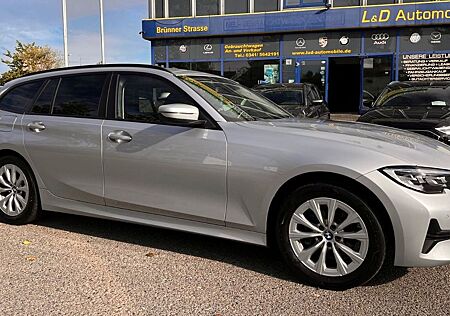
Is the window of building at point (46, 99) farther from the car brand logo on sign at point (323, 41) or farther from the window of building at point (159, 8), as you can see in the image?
the window of building at point (159, 8)

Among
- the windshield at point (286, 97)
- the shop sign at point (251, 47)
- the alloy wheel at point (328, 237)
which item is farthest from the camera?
the shop sign at point (251, 47)

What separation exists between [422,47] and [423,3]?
164cm

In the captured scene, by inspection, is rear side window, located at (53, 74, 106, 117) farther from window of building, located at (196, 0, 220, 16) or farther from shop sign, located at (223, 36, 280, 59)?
window of building, located at (196, 0, 220, 16)

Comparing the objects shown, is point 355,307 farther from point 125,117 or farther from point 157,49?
point 157,49

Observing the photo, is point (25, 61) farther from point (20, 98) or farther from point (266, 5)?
point (20, 98)

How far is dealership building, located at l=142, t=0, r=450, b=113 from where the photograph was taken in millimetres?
18312

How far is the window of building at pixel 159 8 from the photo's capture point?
21.5m

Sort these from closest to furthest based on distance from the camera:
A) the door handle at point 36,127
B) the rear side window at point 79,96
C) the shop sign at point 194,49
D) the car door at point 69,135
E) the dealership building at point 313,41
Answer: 1. the car door at point 69,135
2. the rear side window at point 79,96
3. the door handle at point 36,127
4. the dealership building at point 313,41
5. the shop sign at point 194,49

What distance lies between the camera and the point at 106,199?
439 centimetres

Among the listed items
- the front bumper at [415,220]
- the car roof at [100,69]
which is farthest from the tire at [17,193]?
the front bumper at [415,220]

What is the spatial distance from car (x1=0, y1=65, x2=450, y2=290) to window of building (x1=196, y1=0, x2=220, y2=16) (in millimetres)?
16564

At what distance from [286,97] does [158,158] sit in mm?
6857

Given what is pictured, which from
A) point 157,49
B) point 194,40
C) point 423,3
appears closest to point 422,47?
point 423,3

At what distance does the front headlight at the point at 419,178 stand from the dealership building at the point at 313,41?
1654cm
